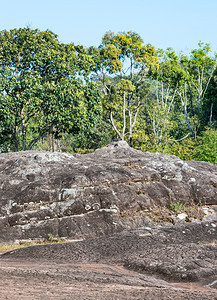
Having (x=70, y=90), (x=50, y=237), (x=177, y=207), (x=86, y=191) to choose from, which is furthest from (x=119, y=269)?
(x=70, y=90)

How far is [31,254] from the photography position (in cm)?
1132

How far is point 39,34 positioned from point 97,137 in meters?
27.0

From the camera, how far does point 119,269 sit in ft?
32.0

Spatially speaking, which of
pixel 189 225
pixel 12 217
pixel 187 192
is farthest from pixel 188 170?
pixel 12 217

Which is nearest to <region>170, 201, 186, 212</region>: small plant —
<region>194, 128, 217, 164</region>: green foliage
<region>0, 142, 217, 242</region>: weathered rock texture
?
<region>0, 142, 217, 242</region>: weathered rock texture

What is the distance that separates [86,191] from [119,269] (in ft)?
23.1

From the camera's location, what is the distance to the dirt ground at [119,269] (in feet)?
21.7

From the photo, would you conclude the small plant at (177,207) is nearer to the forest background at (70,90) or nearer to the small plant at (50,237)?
the small plant at (50,237)

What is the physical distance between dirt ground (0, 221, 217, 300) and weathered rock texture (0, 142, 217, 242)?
9.63 feet

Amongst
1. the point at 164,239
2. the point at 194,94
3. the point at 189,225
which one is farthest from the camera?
the point at 194,94

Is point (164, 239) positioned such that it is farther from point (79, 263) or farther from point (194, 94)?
point (194, 94)

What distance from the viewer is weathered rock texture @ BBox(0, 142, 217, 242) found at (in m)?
15.7

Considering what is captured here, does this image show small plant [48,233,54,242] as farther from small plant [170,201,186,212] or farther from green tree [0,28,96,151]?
green tree [0,28,96,151]

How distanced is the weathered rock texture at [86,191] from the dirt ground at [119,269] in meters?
2.93
